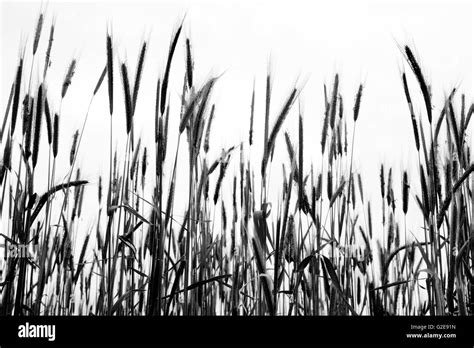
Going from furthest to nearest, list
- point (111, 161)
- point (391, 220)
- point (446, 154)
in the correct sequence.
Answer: point (391, 220) → point (446, 154) → point (111, 161)

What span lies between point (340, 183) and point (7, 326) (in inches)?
48.4

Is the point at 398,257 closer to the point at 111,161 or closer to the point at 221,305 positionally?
the point at 221,305

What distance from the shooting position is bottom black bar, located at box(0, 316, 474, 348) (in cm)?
132

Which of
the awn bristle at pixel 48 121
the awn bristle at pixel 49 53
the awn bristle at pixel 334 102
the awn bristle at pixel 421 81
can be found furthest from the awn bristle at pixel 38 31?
the awn bristle at pixel 421 81

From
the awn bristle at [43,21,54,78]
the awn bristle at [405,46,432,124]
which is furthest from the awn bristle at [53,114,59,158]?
the awn bristle at [405,46,432,124]

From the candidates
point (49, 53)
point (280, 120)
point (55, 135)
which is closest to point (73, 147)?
point (55, 135)

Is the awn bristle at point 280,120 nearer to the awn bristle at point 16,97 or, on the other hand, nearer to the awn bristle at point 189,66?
the awn bristle at point 189,66

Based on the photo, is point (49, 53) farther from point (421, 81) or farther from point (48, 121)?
point (421, 81)

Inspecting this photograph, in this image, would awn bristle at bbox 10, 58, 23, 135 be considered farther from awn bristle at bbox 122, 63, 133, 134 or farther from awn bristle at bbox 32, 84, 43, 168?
awn bristle at bbox 122, 63, 133, 134

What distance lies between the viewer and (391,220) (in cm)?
256

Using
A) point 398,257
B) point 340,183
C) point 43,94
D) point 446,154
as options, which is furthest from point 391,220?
point 43,94

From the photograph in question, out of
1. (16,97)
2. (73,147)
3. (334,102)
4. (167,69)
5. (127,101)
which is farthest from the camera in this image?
(73,147)

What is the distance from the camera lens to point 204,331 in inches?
52.6

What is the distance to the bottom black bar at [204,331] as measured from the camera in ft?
4.34
